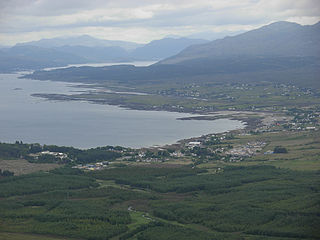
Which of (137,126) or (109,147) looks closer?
(109,147)

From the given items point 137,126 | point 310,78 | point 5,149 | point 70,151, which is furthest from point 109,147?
point 310,78

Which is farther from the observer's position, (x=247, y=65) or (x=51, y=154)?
(x=247, y=65)

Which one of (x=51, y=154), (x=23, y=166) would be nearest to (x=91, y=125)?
(x=51, y=154)

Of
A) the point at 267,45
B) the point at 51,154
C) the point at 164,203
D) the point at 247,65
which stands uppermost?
the point at 267,45

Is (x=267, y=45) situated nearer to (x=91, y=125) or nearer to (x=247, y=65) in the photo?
(x=247, y=65)

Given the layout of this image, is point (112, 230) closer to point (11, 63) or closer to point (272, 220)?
point (272, 220)

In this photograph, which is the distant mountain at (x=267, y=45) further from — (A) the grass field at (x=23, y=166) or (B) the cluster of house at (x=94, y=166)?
(A) the grass field at (x=23, y=166)

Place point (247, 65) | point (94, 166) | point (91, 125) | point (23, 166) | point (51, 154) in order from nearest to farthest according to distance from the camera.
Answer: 1. point (23, 166)
2. point (94, 166)
3. point (51, 154)
4. point (91, 125)
5. point (247, 65)
